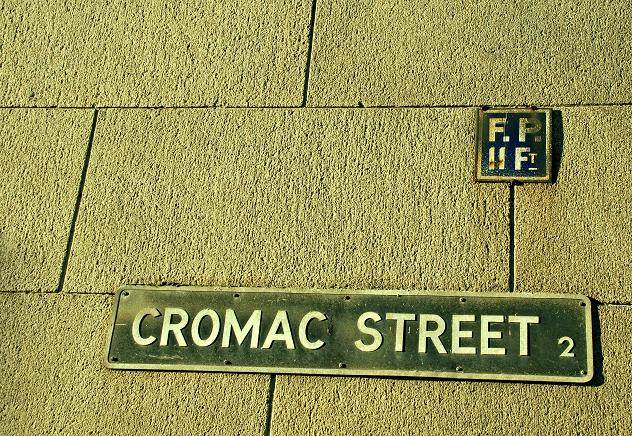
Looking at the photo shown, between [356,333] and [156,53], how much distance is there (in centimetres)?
168

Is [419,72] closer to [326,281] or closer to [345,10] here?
[345,10]

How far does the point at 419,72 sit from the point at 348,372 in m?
1.39

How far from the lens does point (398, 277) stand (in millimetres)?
3688

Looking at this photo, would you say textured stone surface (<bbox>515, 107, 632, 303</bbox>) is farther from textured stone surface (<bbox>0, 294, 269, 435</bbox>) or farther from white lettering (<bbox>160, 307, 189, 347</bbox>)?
white lettering (<bbox>160, 307, 189, 347</bbox>)

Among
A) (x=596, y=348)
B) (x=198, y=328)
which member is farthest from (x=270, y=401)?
(x=596, y=348)

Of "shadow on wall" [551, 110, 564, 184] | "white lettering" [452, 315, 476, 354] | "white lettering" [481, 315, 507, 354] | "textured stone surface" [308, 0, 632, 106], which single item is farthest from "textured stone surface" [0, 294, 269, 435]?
"shadow on wall" [551, 110, 564, 184]

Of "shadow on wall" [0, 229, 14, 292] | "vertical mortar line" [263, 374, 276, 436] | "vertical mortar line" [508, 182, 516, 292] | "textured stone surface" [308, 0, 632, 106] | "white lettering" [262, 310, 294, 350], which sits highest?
"textured stone surface" [308, 0, 632, 106]

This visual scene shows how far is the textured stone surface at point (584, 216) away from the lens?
11.7 ft

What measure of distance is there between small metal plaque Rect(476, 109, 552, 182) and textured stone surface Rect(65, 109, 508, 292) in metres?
0.07

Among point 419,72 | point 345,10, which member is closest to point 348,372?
point 419,72

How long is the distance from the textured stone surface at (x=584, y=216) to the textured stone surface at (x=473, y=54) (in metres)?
0.16

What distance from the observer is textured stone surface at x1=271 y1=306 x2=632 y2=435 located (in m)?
3.39

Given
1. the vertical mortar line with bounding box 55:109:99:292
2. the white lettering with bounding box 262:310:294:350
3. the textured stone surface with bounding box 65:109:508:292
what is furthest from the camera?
the vertical mortar line with bounding box 55:109:99:292

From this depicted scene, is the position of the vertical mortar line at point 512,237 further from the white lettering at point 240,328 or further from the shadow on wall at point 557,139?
the white lettering at point 240,328
